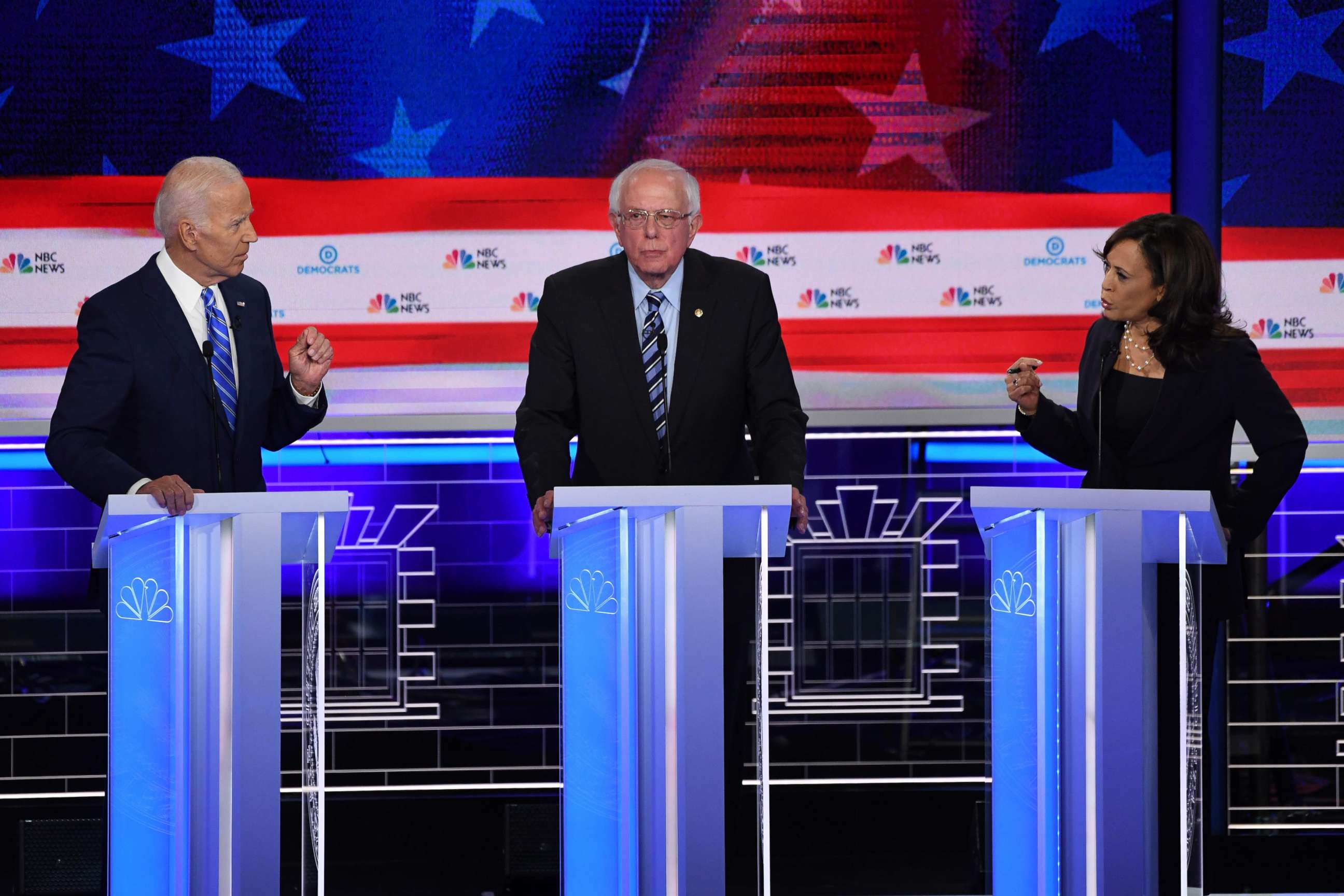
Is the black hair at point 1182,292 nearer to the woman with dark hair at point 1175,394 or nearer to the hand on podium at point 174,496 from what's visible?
the woman with dark hair at point 1175,394

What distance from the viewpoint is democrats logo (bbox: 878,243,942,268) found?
4.48 m

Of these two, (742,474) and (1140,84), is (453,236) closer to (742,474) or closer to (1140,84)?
Result: (742,474)

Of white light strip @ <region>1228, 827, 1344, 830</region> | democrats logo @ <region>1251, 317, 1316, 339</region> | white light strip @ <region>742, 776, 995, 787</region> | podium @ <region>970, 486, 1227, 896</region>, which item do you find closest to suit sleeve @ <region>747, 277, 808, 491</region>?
podium @ <region>970, 486, 1227, 896</region>

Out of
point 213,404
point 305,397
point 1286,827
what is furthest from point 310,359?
point 1286,827

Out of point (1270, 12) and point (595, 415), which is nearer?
point (595, 415)

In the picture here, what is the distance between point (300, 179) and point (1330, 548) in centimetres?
335

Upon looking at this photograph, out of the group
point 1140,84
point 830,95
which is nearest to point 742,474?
point 830,95

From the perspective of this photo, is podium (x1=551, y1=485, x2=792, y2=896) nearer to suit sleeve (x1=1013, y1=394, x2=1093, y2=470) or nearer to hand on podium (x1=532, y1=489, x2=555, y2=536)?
hand on podium (x1=532, y1=489, x2=555, y2=536)

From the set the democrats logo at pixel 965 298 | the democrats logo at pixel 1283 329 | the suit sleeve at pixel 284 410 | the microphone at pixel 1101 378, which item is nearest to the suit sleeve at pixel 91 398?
the suit sleeve at pixel 284 410

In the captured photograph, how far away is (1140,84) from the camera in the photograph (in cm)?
447

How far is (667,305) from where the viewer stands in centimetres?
337

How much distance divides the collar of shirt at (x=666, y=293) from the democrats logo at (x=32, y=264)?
6.51 feet

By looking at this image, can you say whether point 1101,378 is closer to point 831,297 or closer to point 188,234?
point 831,297

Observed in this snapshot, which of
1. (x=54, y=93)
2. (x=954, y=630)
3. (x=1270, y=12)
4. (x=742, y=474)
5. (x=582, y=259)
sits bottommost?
(x=954, y=630)
